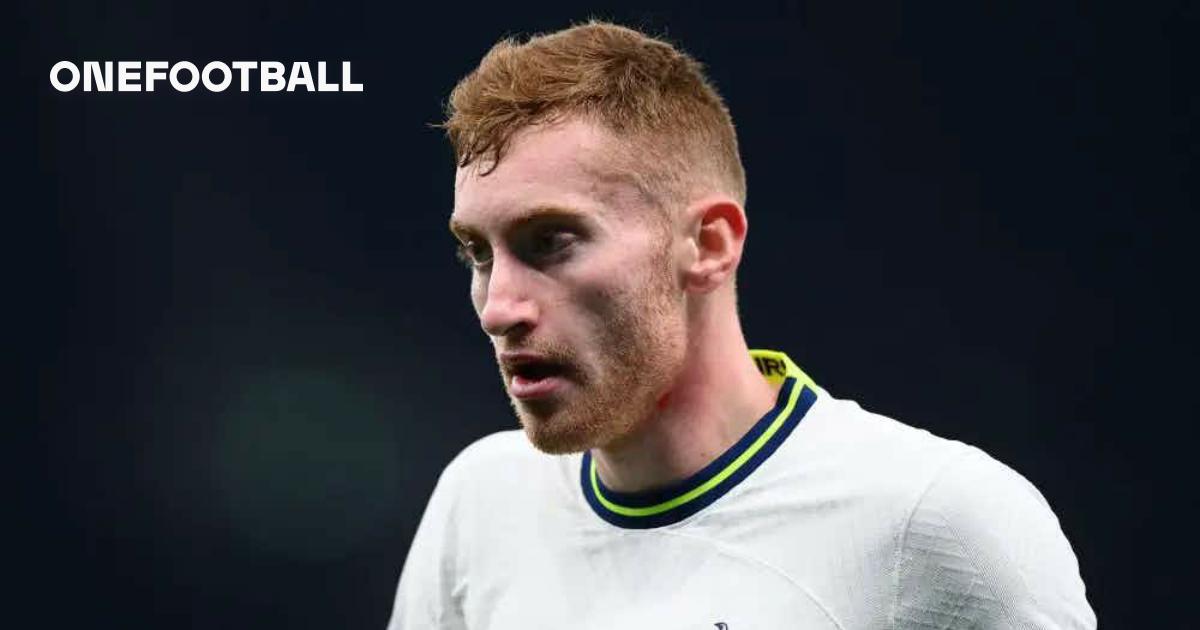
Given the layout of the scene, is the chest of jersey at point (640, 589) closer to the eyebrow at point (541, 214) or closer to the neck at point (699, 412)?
the neck at point (699, 412)

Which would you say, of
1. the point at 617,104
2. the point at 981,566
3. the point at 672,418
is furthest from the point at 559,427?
the point at 981,566

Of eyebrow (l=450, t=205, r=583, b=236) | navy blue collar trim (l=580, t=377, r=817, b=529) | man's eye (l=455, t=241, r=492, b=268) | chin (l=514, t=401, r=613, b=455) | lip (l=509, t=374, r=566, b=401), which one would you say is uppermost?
eyebrow (l=450, t=205, r=583, b=236)

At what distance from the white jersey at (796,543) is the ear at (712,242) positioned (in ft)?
0.90

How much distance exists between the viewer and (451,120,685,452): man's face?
7.34 feet

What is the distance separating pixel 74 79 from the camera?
465 centimetres

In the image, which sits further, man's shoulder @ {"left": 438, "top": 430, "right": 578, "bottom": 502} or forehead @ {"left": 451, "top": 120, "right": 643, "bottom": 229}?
man's shoulder @ {"left": 438, "top": 430, "right": 578, "bottom": 502}

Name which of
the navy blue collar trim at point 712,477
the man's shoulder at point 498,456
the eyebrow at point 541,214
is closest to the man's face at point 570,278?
the eyebrow at point 541,214

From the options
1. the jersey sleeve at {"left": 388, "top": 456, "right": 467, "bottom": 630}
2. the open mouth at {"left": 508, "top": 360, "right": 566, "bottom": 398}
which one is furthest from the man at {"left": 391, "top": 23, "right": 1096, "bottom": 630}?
the jersey sleeve at {"left": 388, "top": 456, "right": 467, "bottom": 630}

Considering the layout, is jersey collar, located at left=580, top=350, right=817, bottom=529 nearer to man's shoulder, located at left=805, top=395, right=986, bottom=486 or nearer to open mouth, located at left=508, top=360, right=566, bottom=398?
man's shoulder, located at left=805, top=395, right=986, bottom=486

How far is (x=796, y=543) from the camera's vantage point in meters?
2.32

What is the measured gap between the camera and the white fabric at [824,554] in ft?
7.38

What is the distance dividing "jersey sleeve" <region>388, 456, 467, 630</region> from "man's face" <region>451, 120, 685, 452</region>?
0.52 metres

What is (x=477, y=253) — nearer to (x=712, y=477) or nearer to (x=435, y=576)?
(x=712, y=477)

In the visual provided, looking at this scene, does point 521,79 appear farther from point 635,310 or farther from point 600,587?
point 600,587
